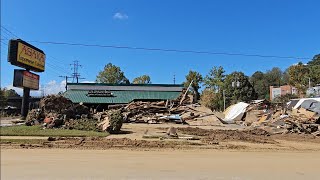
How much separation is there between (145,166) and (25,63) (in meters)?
34.9

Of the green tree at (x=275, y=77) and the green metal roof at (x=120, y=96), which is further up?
the green tree at (x=275, y=77)

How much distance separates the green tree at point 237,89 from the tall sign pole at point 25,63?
5113cm

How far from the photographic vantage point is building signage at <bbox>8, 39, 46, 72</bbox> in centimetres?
3881

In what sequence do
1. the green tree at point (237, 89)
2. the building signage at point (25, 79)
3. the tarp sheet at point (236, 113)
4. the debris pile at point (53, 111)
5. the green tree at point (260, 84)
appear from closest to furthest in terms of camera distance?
the debris pile at point (53, 111)
the building signage at point (25, 79)
the tarp sheet at point (236, 113)
the green tree at point (237, 89)
the green tree at point (260, 84)

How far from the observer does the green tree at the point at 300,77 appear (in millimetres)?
75688

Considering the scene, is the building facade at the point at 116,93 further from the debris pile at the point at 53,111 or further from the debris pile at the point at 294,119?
the debris pile at the point at 53,111

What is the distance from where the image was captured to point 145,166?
10.5 meters

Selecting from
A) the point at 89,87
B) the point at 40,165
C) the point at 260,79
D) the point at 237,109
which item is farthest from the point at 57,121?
the point at 260,79

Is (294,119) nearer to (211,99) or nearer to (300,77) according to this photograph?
(211,99)

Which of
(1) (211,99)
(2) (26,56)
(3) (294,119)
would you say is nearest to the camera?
(3) (294,119)

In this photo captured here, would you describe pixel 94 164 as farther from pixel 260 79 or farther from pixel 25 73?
pixel 260 79

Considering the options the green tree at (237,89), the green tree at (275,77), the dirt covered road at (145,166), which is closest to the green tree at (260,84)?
the green tree at (275,77)

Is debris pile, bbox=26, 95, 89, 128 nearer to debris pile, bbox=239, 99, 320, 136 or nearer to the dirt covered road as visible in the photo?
the dirt covered road

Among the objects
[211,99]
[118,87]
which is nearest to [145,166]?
[118,87]
